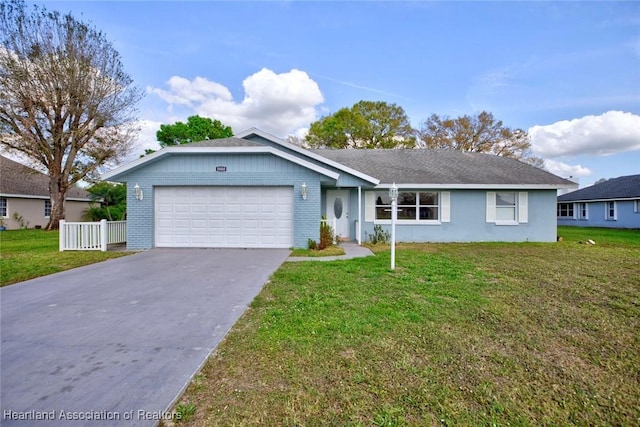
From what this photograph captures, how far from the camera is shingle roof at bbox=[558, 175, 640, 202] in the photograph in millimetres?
21031

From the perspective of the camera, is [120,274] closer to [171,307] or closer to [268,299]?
[171,307]

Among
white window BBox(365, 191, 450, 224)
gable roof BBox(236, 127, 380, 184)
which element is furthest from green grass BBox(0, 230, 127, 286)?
white window BBox(365, 191, 450, 224)

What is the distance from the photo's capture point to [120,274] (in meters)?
6.66

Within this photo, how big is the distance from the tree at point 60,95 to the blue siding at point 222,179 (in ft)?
41.3

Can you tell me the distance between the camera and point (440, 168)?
13.8m

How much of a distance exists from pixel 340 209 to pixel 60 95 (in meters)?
18.1

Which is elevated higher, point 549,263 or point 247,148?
point 247,148

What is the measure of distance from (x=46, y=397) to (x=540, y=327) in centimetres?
511

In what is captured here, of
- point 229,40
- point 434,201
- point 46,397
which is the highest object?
point 229,40

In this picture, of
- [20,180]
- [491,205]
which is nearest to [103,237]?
[491,205]

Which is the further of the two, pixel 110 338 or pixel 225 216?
pixel 225 216

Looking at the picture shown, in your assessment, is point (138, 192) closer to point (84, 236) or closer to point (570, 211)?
point (84, 236)

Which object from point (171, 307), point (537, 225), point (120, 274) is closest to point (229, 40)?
point (120, 274)

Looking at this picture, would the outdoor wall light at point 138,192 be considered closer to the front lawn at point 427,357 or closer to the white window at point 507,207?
the front lawn at point 427,357
